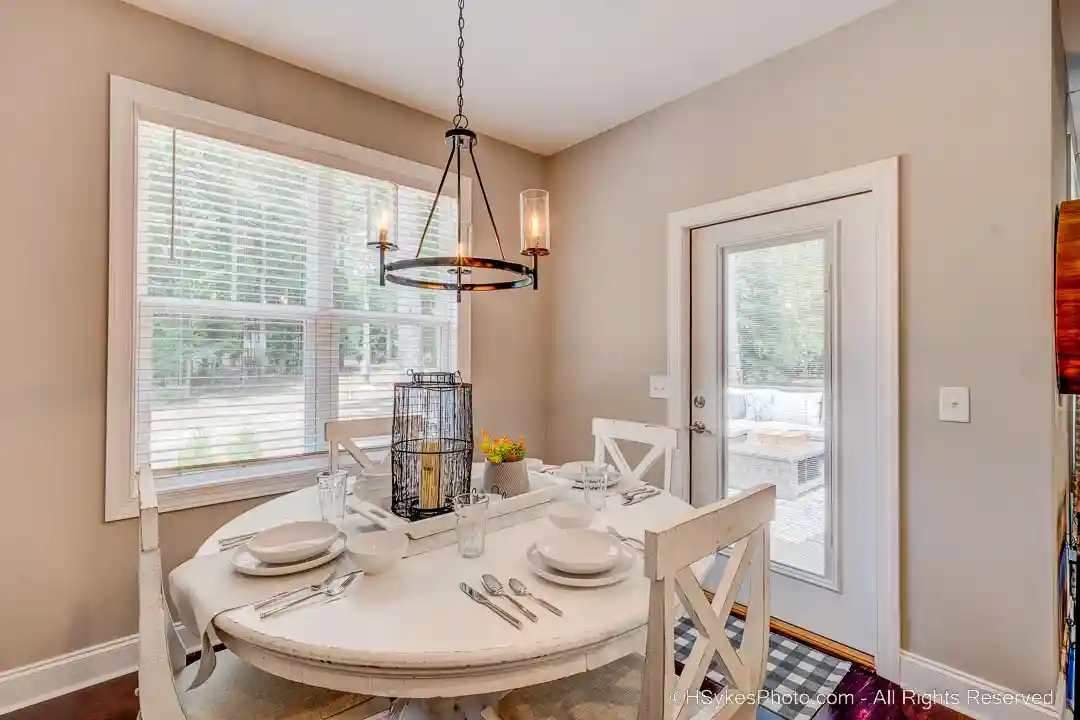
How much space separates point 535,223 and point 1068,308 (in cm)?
137

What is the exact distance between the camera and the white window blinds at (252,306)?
2.24 metres

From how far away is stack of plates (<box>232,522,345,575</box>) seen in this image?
1282 mm

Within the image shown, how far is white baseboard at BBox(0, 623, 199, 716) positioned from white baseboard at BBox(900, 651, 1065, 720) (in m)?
2.59

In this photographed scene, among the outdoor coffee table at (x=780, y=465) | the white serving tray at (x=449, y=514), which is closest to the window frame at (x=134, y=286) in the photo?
the white serving tray at (x=449, y=514)

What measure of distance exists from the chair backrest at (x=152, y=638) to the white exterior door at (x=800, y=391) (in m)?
2.30

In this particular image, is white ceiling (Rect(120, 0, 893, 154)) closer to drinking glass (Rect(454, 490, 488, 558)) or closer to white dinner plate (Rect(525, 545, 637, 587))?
drinking glass (Rect(454, 490, 488, 558))

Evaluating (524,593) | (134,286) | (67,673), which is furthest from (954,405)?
(67,673)

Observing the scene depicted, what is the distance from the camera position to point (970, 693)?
1.88m

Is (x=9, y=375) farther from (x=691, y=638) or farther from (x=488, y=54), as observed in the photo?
(x=691, y=638)

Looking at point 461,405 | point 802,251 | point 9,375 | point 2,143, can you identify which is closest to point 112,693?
point 9,375

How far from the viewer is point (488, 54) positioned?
247cm

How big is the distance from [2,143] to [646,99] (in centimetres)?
269

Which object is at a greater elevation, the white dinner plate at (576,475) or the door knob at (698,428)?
the door knob at (698,428)

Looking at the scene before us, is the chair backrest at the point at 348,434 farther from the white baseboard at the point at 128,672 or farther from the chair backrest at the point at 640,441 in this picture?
the chair backrest at the point at 640,441
